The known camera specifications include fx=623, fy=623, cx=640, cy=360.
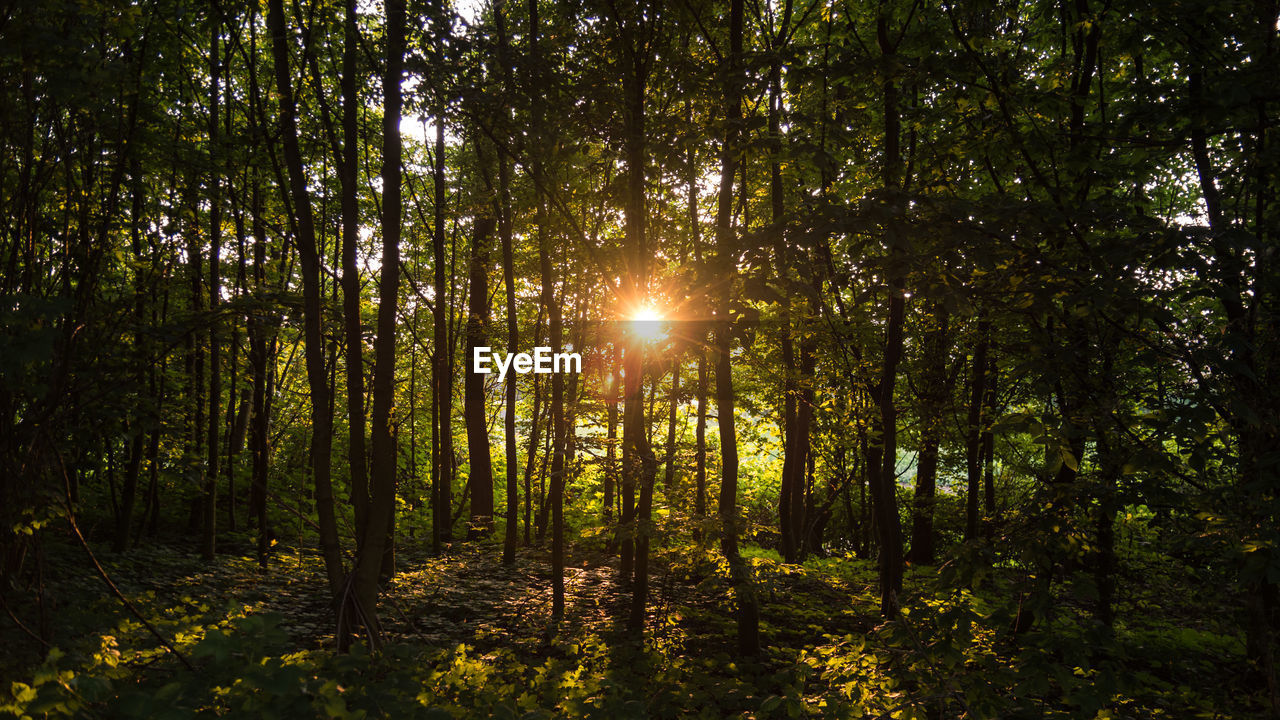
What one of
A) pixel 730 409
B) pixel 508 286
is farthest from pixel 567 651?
pixel 508 286

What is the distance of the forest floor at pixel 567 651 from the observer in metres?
3.19

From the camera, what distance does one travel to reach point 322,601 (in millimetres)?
9664

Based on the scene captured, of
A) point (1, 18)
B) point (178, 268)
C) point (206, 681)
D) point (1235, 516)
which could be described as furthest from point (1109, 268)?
point (178, 268)

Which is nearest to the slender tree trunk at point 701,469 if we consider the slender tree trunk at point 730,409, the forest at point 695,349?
the forest at point 695,349

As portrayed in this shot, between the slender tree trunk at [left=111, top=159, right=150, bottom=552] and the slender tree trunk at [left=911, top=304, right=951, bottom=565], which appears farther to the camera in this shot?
the slender tree trunk at [left=911, top=304, right=951, bottom=565]

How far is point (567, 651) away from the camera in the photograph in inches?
248

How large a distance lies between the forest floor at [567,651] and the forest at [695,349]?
0.21ft

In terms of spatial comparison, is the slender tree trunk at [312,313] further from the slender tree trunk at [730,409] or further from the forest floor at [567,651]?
the slender tree trunk at [730,409]

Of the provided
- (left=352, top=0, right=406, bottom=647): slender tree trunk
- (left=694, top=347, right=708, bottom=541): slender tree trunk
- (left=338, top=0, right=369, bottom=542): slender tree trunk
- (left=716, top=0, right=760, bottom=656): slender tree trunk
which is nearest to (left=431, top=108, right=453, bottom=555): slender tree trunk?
(left=694, top=347, right=708, bottom=541): slender tree trunk

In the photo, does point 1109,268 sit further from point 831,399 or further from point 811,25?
point 811,25

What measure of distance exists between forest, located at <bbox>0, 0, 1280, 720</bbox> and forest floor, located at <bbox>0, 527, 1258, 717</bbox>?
6 centimetres

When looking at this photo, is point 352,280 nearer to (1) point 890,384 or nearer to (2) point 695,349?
(2) point 695,349

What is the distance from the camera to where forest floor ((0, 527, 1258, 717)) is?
3.19 metres

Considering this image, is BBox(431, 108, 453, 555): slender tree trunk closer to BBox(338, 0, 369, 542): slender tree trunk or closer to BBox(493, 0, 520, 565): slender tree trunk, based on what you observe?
BBox(493, 0, 520, 565): slender tree trunk
